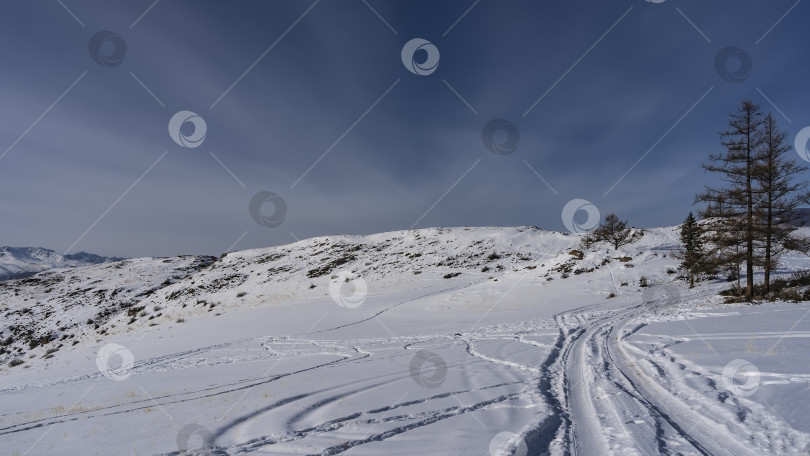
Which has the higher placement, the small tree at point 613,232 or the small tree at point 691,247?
the small tree at point 613,232

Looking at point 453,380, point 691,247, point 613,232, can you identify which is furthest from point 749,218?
point 613,232

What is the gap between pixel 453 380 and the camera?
350 inches

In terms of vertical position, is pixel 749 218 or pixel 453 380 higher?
pixel 749 218

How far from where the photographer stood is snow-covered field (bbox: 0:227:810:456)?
5.36 meters

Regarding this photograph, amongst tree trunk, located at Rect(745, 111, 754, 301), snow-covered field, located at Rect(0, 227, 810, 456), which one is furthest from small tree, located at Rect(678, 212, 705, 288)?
tree trunk, located at Rect(745, 111, 754, 301)

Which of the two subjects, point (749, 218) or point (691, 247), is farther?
point (691, 247)

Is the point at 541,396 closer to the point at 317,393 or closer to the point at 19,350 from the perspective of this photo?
the point at 317,393

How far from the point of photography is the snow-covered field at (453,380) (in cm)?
536

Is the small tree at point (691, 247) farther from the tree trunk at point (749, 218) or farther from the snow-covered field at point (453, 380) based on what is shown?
the tree trunk at point (749, 218)

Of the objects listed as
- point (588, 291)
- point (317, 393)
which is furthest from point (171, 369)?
point (588, 291)

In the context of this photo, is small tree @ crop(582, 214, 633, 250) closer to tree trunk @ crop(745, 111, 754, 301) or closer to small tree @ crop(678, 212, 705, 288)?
small tree @ crop(678, 212, 705, 288)

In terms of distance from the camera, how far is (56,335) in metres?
38.2

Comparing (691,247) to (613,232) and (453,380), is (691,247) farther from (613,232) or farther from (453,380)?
(453,380)

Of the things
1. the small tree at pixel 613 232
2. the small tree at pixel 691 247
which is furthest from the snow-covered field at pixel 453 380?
the small tree at pixel 613 232
